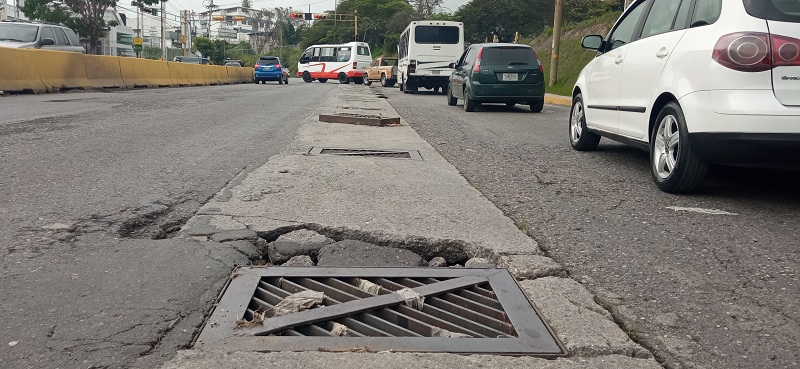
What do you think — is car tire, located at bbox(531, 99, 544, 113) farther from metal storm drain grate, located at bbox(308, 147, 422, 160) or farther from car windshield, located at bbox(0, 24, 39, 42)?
car windshield, located at bbox(0, 24, 39, 42)

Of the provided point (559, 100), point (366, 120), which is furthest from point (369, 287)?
point (559, 100)

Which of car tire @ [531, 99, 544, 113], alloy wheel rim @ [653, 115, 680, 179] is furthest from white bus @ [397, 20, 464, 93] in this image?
alloy wheel rim @ [653, 115, 680, 179]

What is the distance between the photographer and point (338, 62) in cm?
4312

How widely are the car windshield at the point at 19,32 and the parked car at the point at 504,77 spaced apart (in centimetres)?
1079

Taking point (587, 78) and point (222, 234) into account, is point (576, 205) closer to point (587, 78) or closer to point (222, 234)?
point (222, 234)

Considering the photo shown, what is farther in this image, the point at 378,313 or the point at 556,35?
the point at 556,35

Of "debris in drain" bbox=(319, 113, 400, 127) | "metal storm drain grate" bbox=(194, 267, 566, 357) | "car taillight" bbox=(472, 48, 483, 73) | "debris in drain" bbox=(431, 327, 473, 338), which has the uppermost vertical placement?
"car taillight" bbox=(472, 48, 483, 73)

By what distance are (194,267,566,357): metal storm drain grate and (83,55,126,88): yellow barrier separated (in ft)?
51.6

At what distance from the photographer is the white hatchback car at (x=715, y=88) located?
4.14 meters

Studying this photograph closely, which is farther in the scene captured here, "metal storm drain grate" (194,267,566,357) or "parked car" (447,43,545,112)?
"parked car" (447,43,545,112)

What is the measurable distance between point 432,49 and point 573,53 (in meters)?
7.18

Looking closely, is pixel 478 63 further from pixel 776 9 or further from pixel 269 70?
pixel 269 70

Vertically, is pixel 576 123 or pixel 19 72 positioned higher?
pixel 19 72

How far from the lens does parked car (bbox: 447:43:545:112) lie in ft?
44.1
